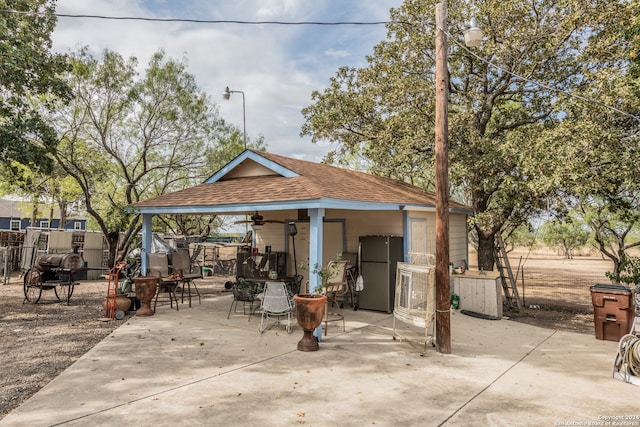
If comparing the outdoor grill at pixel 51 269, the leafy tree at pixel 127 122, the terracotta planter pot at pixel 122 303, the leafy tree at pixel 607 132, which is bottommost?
the terracotta planter pot at pixel 122 303

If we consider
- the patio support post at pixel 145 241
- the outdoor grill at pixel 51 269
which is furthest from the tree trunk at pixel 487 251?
the outdoor grill at pixel 51 269

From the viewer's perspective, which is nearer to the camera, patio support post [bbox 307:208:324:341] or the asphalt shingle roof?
patio support post [bbox 307:208:324:341]

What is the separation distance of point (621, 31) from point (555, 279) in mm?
14978

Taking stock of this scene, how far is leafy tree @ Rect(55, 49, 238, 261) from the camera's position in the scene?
16.1m

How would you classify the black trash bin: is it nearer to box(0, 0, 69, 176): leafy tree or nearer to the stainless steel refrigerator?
the stainless steel refrigerator

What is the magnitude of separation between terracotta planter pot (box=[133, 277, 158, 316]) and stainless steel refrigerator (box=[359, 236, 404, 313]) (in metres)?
5.09

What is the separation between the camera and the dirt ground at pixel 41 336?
5.05 metres

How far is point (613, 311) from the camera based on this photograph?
7449 millimetres

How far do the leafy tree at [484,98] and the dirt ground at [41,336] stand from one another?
27.9 feet

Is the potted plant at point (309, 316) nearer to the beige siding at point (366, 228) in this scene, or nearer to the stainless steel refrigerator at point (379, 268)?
the stainless steel refrigerator at point (379, 268)

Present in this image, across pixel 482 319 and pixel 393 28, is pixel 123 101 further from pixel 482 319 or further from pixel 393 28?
pixel 482 319

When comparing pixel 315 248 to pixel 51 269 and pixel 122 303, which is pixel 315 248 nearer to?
pixel 122 303

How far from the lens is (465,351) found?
6.67 meters

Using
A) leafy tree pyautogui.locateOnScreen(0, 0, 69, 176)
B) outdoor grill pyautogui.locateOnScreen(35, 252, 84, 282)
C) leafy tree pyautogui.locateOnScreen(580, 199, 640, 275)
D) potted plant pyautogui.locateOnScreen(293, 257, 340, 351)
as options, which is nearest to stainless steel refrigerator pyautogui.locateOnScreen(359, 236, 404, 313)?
potted plant pyautogui.locateOnScreen(293, 257, 340, 351)
